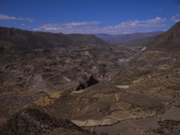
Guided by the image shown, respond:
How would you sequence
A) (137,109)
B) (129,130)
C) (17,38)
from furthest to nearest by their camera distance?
(17,38) → (137,109) → (129,130)

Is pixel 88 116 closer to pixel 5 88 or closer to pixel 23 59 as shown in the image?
pixel 5 88

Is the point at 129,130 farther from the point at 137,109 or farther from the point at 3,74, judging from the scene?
the point at 3,74

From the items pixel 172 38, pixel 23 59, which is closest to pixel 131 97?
pixel 172 38

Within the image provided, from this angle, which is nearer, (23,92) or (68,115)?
(68,115)

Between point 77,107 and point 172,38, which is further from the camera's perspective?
point 172,38

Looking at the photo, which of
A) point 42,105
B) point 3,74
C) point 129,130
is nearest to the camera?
point 129,130

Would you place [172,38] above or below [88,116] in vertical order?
above

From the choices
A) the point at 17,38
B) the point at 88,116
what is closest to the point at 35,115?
the point at 88,116

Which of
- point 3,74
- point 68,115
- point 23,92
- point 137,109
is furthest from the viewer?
point 3,74

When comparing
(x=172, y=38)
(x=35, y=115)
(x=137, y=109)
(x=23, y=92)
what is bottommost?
(x=23, y=92)
